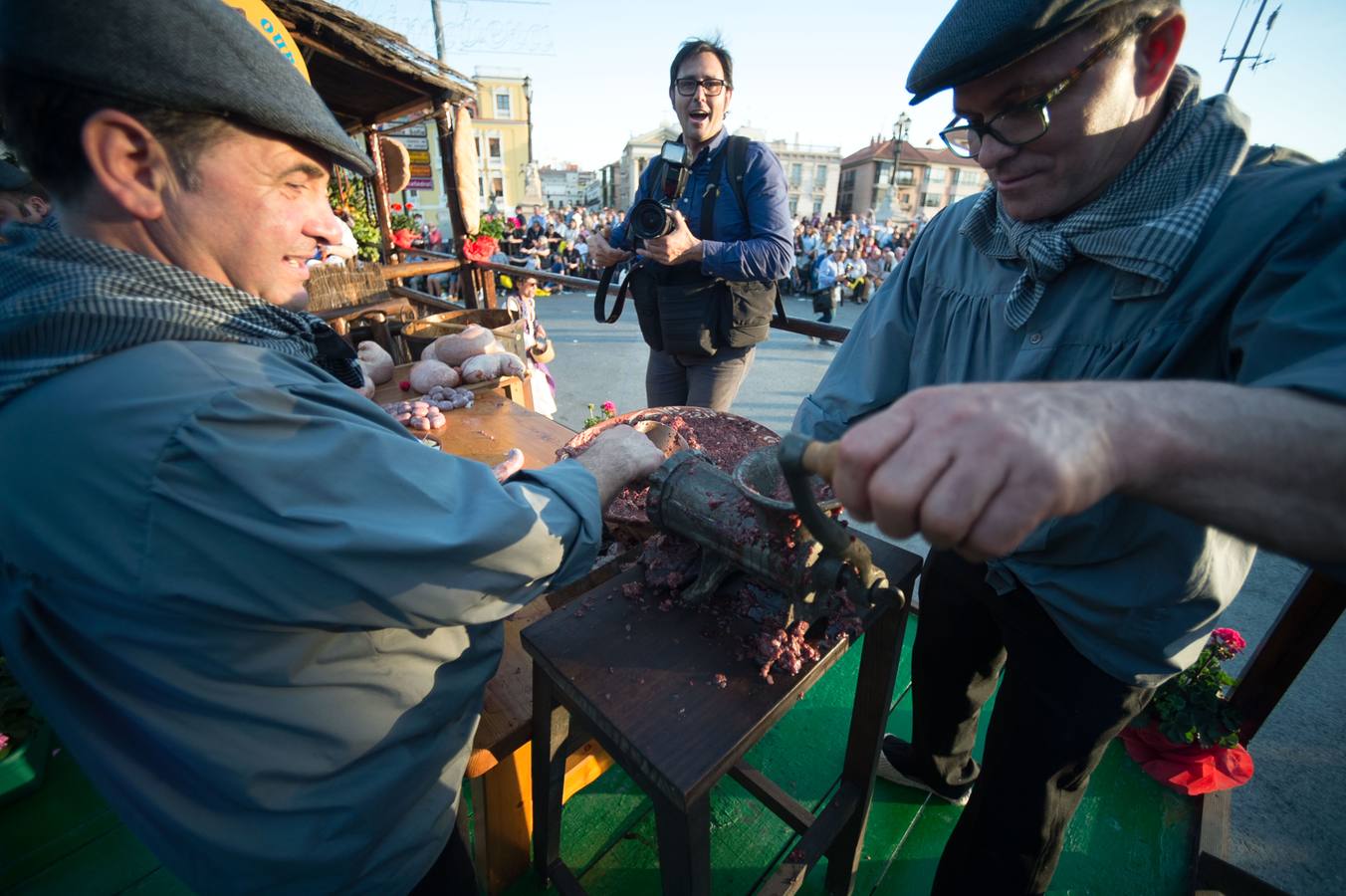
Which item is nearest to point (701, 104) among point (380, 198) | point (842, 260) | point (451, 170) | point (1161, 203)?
point (1161, 203)

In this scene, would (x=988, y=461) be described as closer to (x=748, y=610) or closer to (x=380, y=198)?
(x=748, y=610)

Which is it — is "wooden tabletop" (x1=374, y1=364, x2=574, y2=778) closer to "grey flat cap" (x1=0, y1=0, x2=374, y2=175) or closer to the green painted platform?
the green painted platform

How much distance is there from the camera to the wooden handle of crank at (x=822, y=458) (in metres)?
0.71

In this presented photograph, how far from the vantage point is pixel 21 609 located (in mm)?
875

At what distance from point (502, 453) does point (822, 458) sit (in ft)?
7.09

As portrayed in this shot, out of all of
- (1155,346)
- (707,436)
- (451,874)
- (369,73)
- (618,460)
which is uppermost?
(369,73)

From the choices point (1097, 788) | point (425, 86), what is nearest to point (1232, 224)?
point (1097, 788)

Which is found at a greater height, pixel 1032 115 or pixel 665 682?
pixel 1032 115

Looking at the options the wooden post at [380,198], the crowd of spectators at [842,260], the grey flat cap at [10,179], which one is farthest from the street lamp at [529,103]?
the grey flat cap at [10,179]

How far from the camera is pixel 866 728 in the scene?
64.5 inches

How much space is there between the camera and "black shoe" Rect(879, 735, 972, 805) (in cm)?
215

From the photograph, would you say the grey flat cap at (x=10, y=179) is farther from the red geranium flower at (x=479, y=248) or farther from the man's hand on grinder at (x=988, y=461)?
the man's hand on grinder at (x=988, y=461)

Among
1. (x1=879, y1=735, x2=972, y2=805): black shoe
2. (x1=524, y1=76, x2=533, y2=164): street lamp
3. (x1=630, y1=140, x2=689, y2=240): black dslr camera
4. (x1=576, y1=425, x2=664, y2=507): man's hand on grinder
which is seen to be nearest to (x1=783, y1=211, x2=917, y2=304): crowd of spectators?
(x1=630, y1=140, x2=689, y2=240): black dslr camera

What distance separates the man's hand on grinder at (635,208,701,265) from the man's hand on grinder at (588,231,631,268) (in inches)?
19.5
